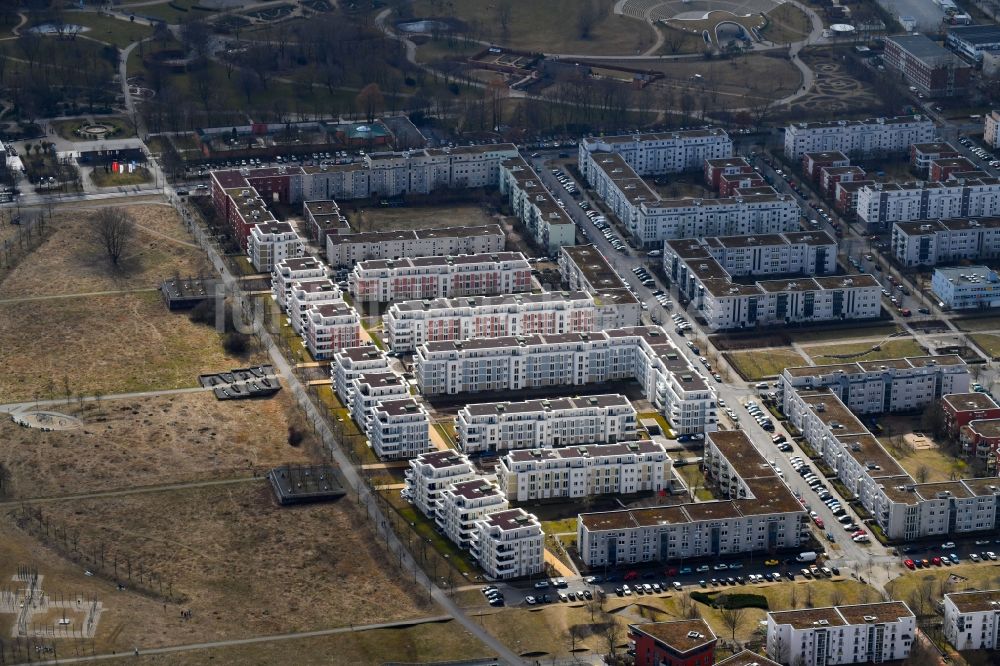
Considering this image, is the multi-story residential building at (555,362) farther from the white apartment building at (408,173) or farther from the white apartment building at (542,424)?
the white apartment building at (408,173)

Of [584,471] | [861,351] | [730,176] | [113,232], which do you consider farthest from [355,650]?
[730,176]

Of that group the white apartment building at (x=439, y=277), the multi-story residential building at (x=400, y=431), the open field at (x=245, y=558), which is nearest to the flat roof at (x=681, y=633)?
the open field at (x=245, y=558)

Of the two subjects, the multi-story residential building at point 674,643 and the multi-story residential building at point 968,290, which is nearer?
the multi-story residential building at point 674,643

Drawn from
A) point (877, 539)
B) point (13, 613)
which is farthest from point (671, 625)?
point (13, 613)

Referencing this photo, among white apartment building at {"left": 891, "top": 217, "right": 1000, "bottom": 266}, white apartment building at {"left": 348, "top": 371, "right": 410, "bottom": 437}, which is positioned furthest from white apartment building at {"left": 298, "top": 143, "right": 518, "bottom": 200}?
white apartment building at {"left": 348, "top": 371, "right": 410, "bottom": 437}

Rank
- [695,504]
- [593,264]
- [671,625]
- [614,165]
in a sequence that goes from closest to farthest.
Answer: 1. [671,625]
2. [695,504]
3. [593,264]
4. [614,165]

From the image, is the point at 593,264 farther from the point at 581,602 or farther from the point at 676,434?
the point at 581,602
